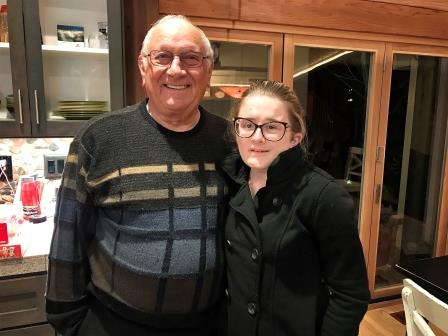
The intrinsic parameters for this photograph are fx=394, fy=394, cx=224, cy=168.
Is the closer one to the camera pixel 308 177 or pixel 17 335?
pixel 308 177

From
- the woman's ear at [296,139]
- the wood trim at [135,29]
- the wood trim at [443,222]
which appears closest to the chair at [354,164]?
the wood trim at [443,222]

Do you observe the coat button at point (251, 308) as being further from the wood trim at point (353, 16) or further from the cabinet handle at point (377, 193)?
the cabinet handle at point (377, 193)

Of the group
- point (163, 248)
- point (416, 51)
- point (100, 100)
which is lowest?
point (163, 248)

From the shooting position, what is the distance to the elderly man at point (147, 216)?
109 cm

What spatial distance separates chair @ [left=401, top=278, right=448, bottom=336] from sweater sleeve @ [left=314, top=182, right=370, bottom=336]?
1.05ft

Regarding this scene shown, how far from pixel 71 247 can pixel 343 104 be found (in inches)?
90.8

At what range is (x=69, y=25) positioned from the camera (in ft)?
6.38

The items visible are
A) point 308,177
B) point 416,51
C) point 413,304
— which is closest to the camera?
point 308,177

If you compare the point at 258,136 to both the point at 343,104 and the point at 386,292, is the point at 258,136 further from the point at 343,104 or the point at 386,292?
the point at 386,292

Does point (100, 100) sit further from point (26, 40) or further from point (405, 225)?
point (405, 225)

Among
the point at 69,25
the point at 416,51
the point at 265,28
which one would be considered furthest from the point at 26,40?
the point at 416,51

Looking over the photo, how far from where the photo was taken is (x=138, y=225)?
1.10 m

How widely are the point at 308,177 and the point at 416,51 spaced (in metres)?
2.21

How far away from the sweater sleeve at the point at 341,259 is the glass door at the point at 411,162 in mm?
1995
